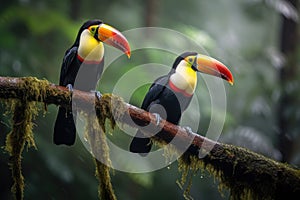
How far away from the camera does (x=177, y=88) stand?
3.66m

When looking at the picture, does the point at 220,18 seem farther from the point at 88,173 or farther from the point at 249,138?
the point at 88,173

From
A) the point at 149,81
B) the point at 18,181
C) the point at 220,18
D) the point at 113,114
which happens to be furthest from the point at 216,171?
the point at 220,18

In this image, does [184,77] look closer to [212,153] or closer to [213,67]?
[213,67]

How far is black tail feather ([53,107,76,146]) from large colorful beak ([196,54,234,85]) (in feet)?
3.60

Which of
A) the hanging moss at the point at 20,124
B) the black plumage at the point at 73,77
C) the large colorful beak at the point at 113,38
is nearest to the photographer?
the hanging moss at the point at 20,124

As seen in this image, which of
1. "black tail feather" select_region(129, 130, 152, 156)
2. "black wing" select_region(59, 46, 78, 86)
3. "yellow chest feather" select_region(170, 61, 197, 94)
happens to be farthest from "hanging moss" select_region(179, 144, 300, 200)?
"black wing" select_region(59, 46, 78, 86)

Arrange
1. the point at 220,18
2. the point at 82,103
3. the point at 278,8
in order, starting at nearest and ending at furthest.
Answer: the point at 82,103
the point at 278,8
the point at 220,18

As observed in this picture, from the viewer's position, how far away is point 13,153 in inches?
117

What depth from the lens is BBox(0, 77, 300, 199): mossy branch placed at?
9.30ft

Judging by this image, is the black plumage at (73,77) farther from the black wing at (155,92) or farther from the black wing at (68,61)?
the black wing at (155,92)

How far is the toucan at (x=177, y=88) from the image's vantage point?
3.49m

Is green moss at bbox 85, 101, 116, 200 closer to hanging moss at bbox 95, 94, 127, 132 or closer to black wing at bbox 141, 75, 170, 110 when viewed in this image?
hanging moss at bbox 95, 94, 127, 132

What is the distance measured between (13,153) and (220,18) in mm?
6574

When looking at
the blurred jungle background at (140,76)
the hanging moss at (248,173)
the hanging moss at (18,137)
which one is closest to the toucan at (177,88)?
the hanging moss at (248,173)
